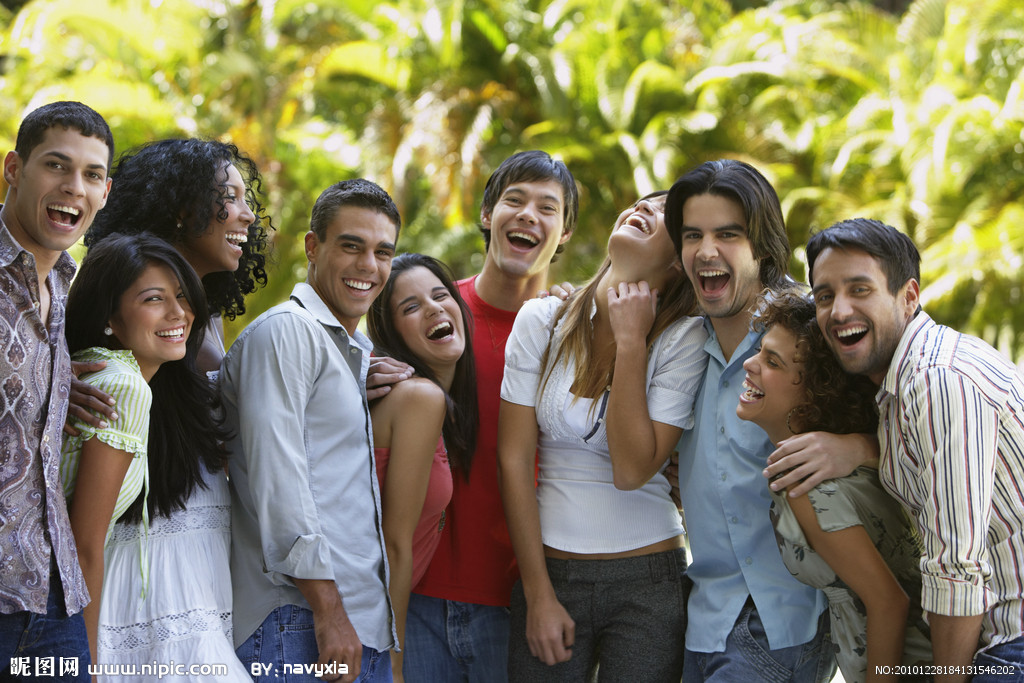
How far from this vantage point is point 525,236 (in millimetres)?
3771

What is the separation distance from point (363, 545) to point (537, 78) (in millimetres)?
11741

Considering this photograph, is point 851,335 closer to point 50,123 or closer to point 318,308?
point 318,308

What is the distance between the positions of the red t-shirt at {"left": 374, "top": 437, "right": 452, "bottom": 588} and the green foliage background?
30.0 feet

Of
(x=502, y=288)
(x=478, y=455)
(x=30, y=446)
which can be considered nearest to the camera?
(x=30, y=446)

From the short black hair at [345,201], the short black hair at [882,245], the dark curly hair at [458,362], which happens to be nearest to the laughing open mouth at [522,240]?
the dark curly hair at [458,362]

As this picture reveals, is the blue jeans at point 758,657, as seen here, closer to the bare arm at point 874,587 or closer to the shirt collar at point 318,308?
the bare arm at point 874,587

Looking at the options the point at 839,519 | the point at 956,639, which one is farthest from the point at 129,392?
the point at 956,639

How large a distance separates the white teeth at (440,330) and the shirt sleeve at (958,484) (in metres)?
1.71

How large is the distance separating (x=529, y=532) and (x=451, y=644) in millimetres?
572

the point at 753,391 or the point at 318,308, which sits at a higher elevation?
the point at 318,308

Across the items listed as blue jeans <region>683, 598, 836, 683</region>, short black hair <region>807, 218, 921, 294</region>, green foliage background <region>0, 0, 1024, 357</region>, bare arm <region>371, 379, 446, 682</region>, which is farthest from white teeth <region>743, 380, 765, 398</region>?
green foliage background <region>0, 0, 1024, 357</region>

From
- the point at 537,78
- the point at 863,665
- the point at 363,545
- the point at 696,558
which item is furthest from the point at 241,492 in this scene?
the point at 537,78

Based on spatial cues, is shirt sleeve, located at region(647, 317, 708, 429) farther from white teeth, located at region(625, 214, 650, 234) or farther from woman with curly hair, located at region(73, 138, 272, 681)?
woman with curly hair, located at region(73, 138, 272, 681)

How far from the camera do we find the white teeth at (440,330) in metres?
3.40
